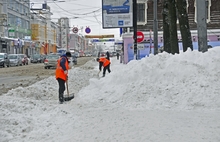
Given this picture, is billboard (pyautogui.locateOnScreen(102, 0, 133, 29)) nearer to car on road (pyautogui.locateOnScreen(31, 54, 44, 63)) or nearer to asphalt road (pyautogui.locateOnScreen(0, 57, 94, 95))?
asphalt road (pyautogui.locateOnScreen(0, 57, 94, 95))

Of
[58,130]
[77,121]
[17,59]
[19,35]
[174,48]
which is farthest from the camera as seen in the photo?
[19,35]

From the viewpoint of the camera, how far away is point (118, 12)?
74.0ft

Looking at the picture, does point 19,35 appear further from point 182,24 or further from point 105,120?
point 105,120

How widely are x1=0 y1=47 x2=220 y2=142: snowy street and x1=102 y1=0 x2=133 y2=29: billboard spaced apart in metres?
11.8

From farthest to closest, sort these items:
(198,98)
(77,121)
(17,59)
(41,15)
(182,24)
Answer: (41,15), (17,59), (182,24), (198,98), (77,121)

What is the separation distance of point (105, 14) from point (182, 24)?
9.56m

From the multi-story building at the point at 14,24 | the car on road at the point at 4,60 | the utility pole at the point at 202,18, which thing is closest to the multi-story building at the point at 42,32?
the multi-story building at the point at 14,24

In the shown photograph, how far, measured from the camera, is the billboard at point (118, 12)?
2228 cm

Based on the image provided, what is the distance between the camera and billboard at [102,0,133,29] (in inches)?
877

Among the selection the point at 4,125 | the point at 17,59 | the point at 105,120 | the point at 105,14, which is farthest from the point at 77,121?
the point at 17,59

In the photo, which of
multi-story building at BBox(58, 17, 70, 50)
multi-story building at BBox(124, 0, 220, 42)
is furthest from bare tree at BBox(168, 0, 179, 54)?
multi-story building at BBox(58, 17, 70, 50)

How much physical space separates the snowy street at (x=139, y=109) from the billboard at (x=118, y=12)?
11813 mm

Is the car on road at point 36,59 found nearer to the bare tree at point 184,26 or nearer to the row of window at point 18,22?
the row of window at point 18,22

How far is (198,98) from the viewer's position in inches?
317
